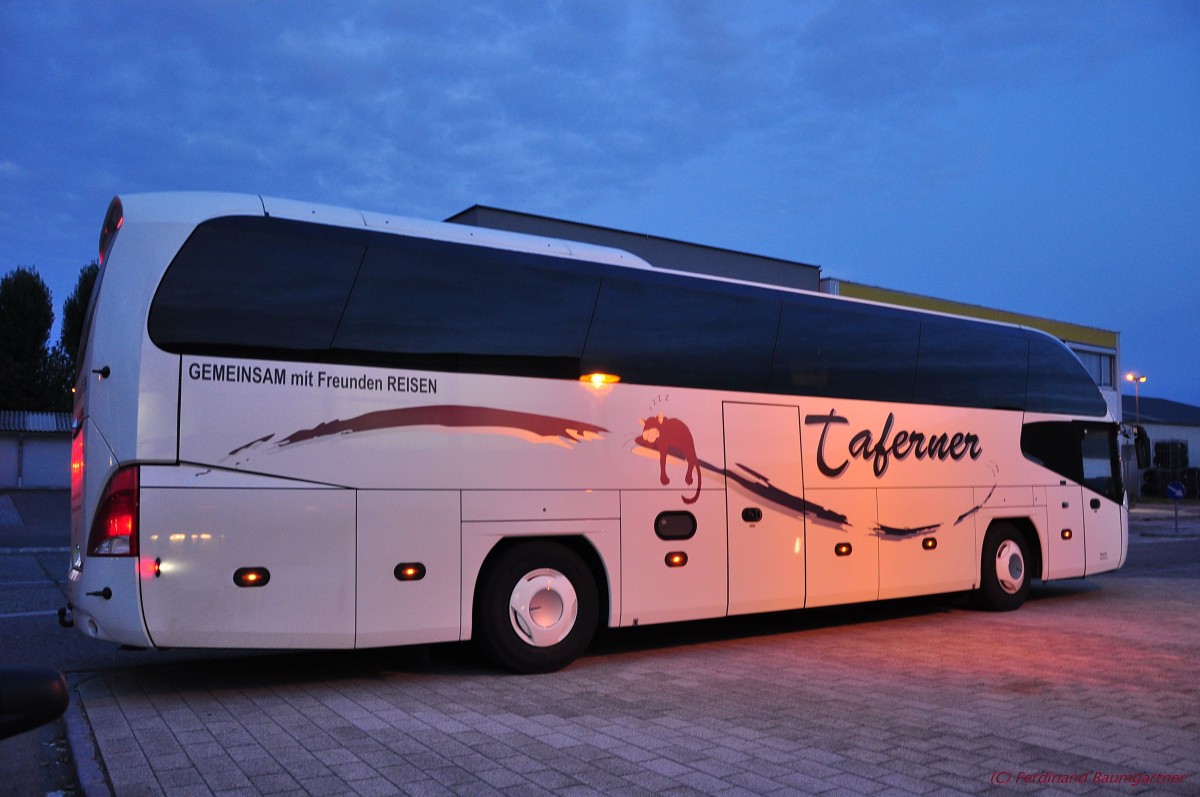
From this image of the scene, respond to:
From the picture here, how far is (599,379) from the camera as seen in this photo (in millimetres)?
8688

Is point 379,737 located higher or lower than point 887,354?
lower

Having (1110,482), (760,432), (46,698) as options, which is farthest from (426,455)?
(1110,482)

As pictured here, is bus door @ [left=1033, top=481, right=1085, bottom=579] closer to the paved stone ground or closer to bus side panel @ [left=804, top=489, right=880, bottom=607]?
the paved stone ground

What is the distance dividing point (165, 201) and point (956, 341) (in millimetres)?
8994

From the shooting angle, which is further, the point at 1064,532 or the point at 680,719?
the point at 1064,532

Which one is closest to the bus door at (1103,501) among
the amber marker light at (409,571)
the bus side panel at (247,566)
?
the amber marker light at (409,571)

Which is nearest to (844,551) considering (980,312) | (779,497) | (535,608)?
(779,497)

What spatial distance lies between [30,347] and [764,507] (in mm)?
51356

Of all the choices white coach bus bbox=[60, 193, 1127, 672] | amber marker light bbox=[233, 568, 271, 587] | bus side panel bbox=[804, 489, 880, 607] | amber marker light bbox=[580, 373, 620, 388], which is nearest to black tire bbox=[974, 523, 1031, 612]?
white coach bus bbox=[60, 193, 1127, 672]

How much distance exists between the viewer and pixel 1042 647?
9.60m

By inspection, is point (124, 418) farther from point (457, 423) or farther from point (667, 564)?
point (667, 564)

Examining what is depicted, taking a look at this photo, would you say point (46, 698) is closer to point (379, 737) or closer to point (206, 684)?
point (379, 737)

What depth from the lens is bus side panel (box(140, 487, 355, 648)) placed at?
667 centimetres

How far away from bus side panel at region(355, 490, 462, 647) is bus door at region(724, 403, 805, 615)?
2.97 metres
